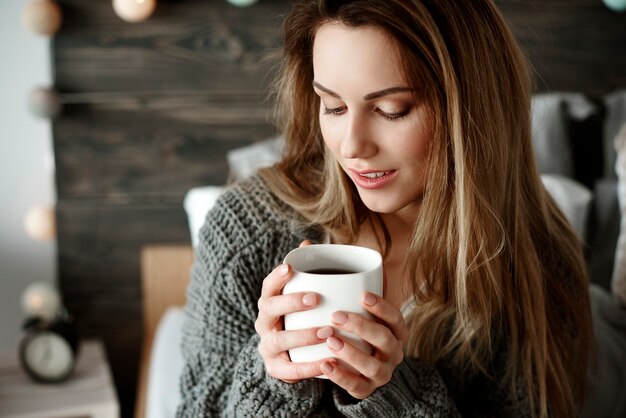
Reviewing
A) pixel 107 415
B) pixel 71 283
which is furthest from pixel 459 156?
pixel 71 283

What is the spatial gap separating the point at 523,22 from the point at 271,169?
116 centimetres

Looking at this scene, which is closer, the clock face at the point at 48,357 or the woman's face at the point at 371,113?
the woman's face at the point at 371,113

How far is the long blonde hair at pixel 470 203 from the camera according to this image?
0.94 metres

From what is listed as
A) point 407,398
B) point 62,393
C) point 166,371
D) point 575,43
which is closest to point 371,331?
point 407,398

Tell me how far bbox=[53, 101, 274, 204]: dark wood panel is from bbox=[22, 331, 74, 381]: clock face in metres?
0.41

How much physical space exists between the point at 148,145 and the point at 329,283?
4.51ft

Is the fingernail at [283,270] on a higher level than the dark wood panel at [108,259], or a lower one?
higher

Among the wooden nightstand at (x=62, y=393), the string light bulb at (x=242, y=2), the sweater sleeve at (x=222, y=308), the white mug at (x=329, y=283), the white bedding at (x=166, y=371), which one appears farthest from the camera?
the string light bulb at (x=242, y=2)

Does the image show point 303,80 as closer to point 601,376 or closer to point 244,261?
point 244,261

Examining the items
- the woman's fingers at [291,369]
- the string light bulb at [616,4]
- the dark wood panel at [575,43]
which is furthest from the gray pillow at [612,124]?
the woman's fingers at [291,369]

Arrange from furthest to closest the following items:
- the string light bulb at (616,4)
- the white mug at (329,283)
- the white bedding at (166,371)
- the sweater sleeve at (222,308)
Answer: the string light bulb at (616,4) < the white bedding at (166,371) < the sweater sleeve at (222,308) < the white mug at (329,283)

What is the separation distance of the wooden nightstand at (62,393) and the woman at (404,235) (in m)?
0.65

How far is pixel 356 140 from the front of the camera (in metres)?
0.92

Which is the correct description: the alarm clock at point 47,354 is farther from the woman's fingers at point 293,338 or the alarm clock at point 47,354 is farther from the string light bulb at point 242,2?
the woman's fingers at point 293,338
